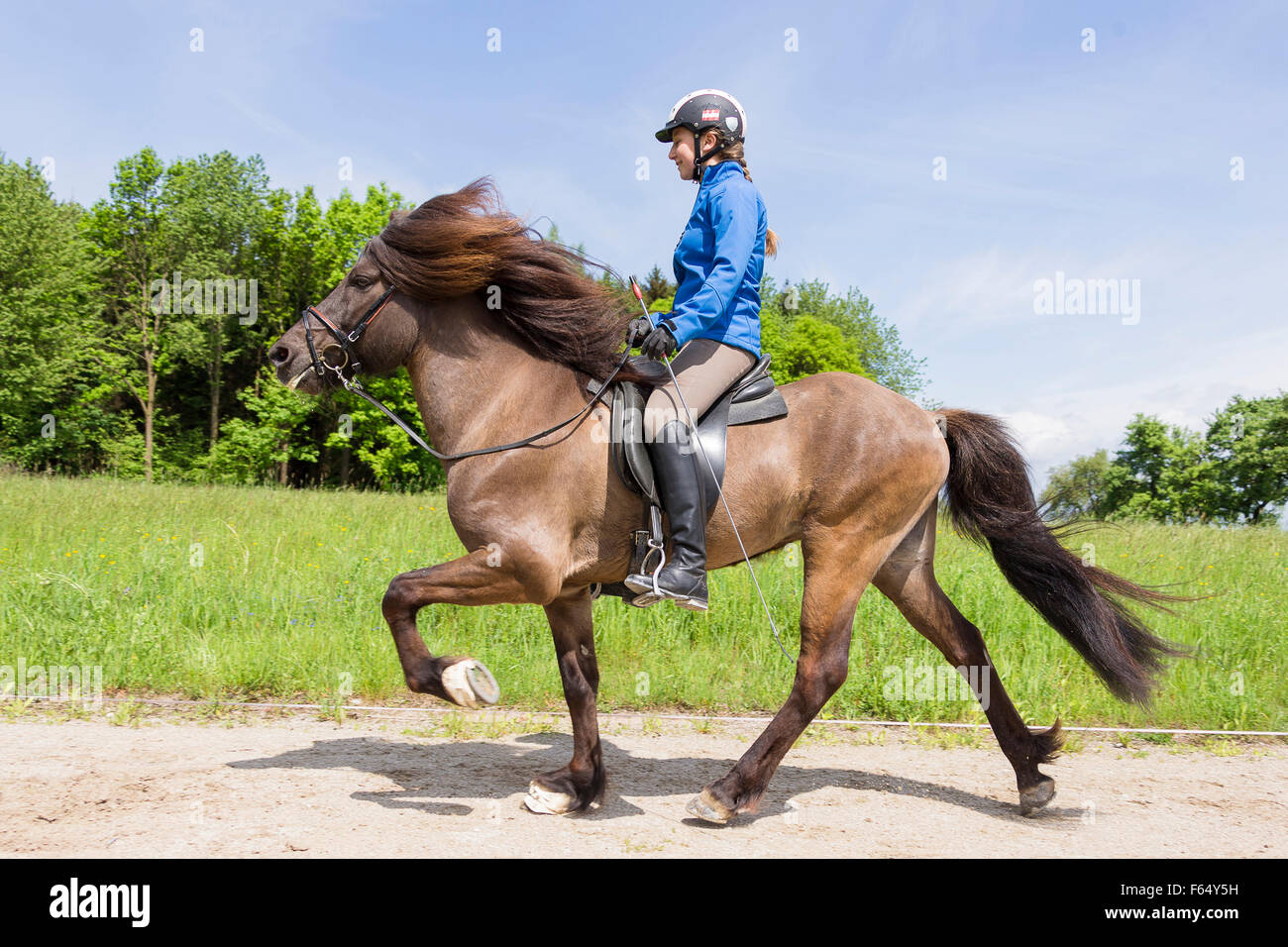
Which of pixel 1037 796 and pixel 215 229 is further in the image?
pixel 215 229

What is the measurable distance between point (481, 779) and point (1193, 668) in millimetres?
5658

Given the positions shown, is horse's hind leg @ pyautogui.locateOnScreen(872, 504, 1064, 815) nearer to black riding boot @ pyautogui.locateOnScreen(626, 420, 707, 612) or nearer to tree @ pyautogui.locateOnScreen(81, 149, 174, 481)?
black riding boot @ pyautogui.locateOnScreen(626, 420, 707, 612)

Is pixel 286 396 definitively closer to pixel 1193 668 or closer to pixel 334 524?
pixel 334 524

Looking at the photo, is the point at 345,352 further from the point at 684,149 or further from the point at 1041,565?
the point at 1041,565

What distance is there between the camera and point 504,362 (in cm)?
433

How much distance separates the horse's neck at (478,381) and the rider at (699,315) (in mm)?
521

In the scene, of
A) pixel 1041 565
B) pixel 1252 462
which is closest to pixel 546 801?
pixel 1041 565

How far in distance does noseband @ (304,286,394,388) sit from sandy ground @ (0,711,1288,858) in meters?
2.07

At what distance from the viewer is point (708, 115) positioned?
14.0 ft

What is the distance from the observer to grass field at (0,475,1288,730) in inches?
252

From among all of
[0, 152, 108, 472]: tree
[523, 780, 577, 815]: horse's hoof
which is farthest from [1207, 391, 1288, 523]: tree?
[0, 152, 108, 472]: tree

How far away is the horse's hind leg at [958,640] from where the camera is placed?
462 centimetres

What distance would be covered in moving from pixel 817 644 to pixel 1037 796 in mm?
1429

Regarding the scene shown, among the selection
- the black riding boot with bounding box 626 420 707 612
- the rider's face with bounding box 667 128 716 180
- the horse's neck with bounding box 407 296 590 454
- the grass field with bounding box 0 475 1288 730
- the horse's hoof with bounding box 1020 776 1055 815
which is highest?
the rider's face with bounding box 667 128 716 180
